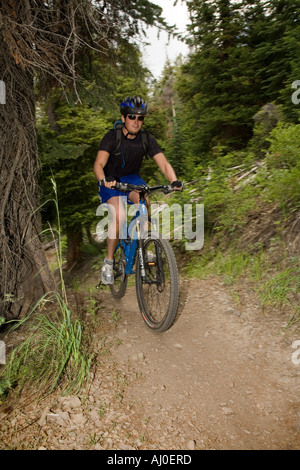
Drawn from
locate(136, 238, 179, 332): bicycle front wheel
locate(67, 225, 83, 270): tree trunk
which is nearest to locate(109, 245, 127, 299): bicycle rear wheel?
locate(136, 238, 179, 332): bicycle front wheel

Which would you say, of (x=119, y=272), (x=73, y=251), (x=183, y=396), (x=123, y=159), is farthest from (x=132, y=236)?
(x=73, y=251)

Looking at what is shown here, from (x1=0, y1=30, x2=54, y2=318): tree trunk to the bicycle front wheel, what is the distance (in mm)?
1335

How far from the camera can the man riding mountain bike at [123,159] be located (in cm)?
386

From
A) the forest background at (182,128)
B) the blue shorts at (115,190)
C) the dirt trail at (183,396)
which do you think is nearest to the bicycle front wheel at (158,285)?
the dirt trail at (183,396)

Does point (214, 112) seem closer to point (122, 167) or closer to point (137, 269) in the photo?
point (122, 167)

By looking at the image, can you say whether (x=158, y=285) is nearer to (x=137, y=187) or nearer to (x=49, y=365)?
(x=137, y=187)

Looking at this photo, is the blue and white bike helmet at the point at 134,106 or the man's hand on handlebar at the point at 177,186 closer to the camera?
the man's hand on handlebar at the point at 177,186

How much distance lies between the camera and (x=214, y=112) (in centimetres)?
946

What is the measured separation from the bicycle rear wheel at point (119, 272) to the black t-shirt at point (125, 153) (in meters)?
1.16

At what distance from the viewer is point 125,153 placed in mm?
4082

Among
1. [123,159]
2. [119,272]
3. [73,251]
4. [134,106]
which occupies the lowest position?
[73,251]

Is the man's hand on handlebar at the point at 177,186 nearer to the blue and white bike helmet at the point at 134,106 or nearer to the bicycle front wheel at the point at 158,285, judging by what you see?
the bicycle front wheel at the point at 158,285

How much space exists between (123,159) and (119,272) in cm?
167
